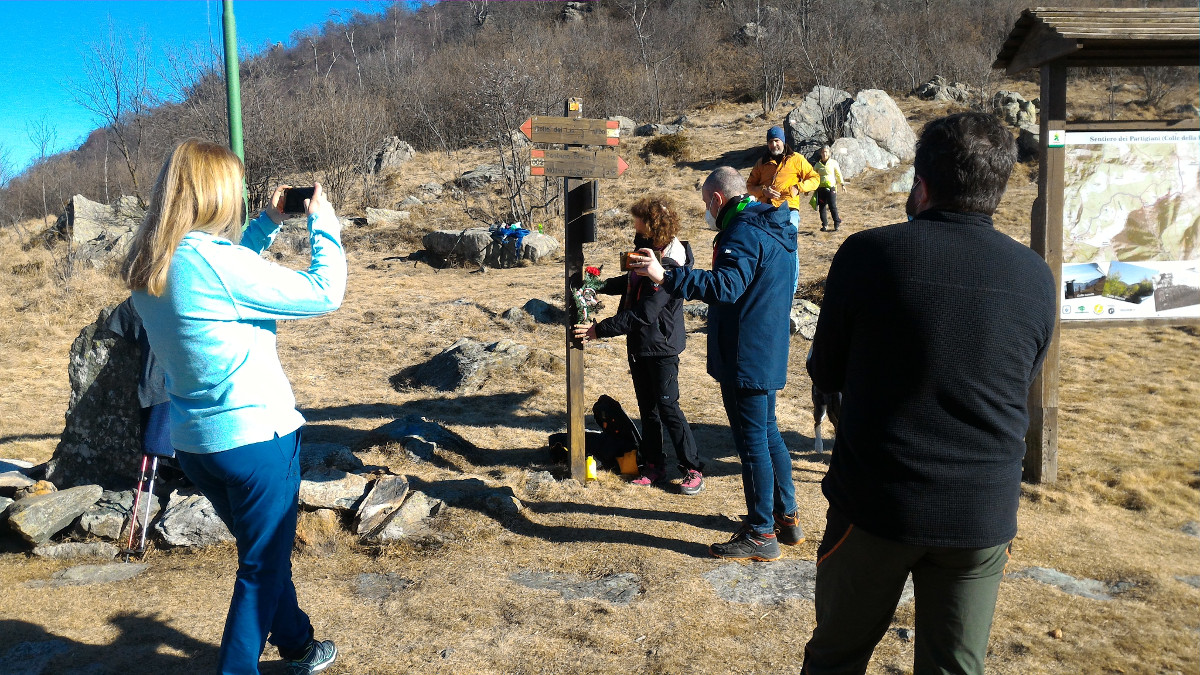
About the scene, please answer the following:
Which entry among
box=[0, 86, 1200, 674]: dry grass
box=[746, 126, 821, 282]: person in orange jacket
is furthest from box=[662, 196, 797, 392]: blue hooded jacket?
box=[746, 126, 821, 282]: person in orange jacket

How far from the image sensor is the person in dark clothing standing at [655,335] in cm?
452

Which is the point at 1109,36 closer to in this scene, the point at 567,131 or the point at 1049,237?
the point at 1049,237

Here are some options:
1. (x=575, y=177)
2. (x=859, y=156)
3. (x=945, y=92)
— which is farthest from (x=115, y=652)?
(x=945, y=92)

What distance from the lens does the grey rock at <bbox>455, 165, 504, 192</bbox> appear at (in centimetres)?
1978

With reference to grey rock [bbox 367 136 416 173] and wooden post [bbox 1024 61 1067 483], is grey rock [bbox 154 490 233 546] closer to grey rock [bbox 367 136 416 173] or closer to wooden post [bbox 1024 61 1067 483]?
wooden post [bbox 1024 61 1067 483]

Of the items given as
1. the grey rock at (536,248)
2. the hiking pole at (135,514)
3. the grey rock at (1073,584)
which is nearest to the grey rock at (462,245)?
the grey rock at (536,248)

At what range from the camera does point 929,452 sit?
172 cm

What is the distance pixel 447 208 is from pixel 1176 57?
1519cm

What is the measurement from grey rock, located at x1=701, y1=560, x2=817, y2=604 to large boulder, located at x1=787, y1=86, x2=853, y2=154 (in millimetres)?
16944

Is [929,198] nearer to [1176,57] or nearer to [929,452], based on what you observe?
[929,452]

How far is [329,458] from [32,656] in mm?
2005

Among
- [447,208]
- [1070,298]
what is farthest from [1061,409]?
[447,208]

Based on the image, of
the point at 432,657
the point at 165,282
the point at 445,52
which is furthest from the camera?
the point at 445,52

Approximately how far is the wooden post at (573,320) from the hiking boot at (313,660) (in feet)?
7.67
